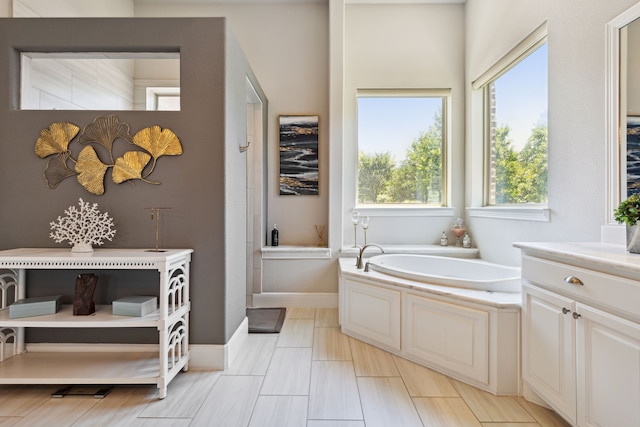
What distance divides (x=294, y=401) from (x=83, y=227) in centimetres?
172

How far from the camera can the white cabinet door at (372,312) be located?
2.62 metres

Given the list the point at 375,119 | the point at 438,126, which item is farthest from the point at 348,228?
the point at 438,126

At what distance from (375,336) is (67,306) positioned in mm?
2208

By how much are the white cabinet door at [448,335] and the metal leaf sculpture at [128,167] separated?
82.5 inches

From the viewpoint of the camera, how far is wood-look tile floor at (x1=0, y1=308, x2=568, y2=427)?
1.79 m

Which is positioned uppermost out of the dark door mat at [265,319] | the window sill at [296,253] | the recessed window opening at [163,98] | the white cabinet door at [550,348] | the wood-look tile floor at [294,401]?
the recessed window opening at [163,98]

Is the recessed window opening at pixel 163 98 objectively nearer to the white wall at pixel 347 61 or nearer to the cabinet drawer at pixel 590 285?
the white wall at pixel 347 61

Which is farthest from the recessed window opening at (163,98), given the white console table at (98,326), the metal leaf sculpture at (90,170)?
the white console table at (98,326)

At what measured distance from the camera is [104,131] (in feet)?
7.55

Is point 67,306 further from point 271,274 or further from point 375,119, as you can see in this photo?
point 375,119

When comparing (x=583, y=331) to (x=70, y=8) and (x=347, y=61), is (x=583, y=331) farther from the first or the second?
(x=70, y=8)

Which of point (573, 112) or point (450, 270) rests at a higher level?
point (573, 112)

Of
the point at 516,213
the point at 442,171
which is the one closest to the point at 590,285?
the point at 516,213

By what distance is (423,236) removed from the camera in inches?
161
